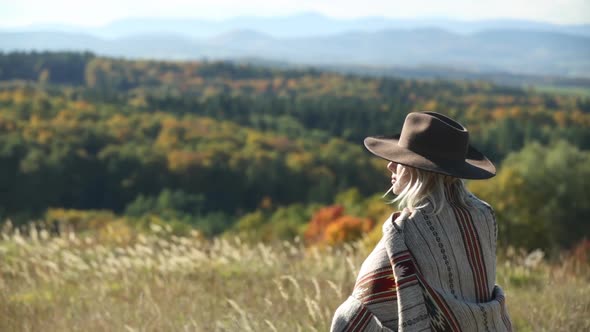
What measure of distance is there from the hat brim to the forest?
26.4 m

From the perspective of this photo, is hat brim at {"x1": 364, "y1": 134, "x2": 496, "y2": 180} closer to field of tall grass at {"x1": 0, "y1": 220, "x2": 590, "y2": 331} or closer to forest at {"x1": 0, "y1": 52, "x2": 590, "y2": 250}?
field of tall grass at {"x1": 0, "y1": 220, "x2": 590, "y2": 331}

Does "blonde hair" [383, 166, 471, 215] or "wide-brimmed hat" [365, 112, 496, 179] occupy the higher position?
"wide-brimmed hat" [365, 112, 496, 179]

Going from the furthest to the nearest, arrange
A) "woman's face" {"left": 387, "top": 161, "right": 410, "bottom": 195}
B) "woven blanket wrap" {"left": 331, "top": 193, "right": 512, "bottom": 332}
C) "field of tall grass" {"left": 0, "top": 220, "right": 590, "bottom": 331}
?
"field of tall grass" {"left": 0, "top": 220, "right": 590, "bottom": 331} → "woman's face" {"left": 387, "top": 161, "right": 410, "bottom": 195} → "woven blanket wrap" {"left": 331, "top": 193, "right": 512, "bottom": 332}

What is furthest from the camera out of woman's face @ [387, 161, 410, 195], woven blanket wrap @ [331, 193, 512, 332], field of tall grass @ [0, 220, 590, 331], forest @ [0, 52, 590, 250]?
forest @ [0, 52, 590, 250]

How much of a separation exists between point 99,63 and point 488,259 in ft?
418

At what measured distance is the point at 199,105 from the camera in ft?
323

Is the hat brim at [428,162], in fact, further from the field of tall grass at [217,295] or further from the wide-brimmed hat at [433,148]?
the field of tall grass at [217,295]

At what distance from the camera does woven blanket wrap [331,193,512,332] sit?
2326 mm

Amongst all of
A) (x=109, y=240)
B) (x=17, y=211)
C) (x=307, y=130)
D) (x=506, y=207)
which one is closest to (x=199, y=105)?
(x=307, y=130)

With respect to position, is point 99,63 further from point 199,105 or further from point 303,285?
point 303,285

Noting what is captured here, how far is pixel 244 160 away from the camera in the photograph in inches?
2687

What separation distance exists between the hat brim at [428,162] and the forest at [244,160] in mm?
26439

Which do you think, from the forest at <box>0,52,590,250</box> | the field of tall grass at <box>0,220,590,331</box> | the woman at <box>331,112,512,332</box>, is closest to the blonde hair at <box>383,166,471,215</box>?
the woman at <box>331,112,512,332</box>

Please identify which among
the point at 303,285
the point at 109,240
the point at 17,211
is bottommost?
the point at 17,211
